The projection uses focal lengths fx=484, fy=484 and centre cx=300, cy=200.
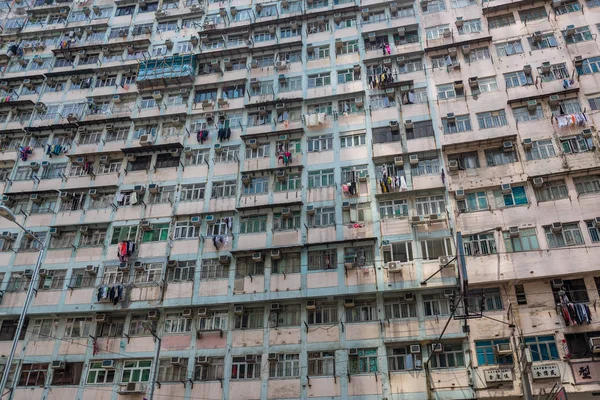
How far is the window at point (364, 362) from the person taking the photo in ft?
72.8

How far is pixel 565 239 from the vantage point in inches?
889

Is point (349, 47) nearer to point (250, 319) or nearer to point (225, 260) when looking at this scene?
point (225, 260)

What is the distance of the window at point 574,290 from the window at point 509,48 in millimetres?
13333

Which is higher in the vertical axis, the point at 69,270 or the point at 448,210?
the point at 448,210

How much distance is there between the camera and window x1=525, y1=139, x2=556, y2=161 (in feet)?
80.6

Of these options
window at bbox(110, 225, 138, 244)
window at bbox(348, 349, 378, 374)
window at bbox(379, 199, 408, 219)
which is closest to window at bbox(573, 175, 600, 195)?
window at bbox(379, 199, 408, 219)

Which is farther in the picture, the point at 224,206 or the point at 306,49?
the point at 306,49

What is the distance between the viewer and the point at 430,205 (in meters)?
25.0

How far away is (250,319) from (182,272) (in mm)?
4591

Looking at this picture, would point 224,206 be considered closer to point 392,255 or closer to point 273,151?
point 273,151

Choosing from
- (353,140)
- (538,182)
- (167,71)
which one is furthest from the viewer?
(167,71)

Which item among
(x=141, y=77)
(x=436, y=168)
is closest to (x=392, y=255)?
(x=436, y=168)

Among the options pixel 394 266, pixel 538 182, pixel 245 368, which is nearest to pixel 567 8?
pixel 538 182

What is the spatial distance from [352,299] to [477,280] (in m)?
5.91
